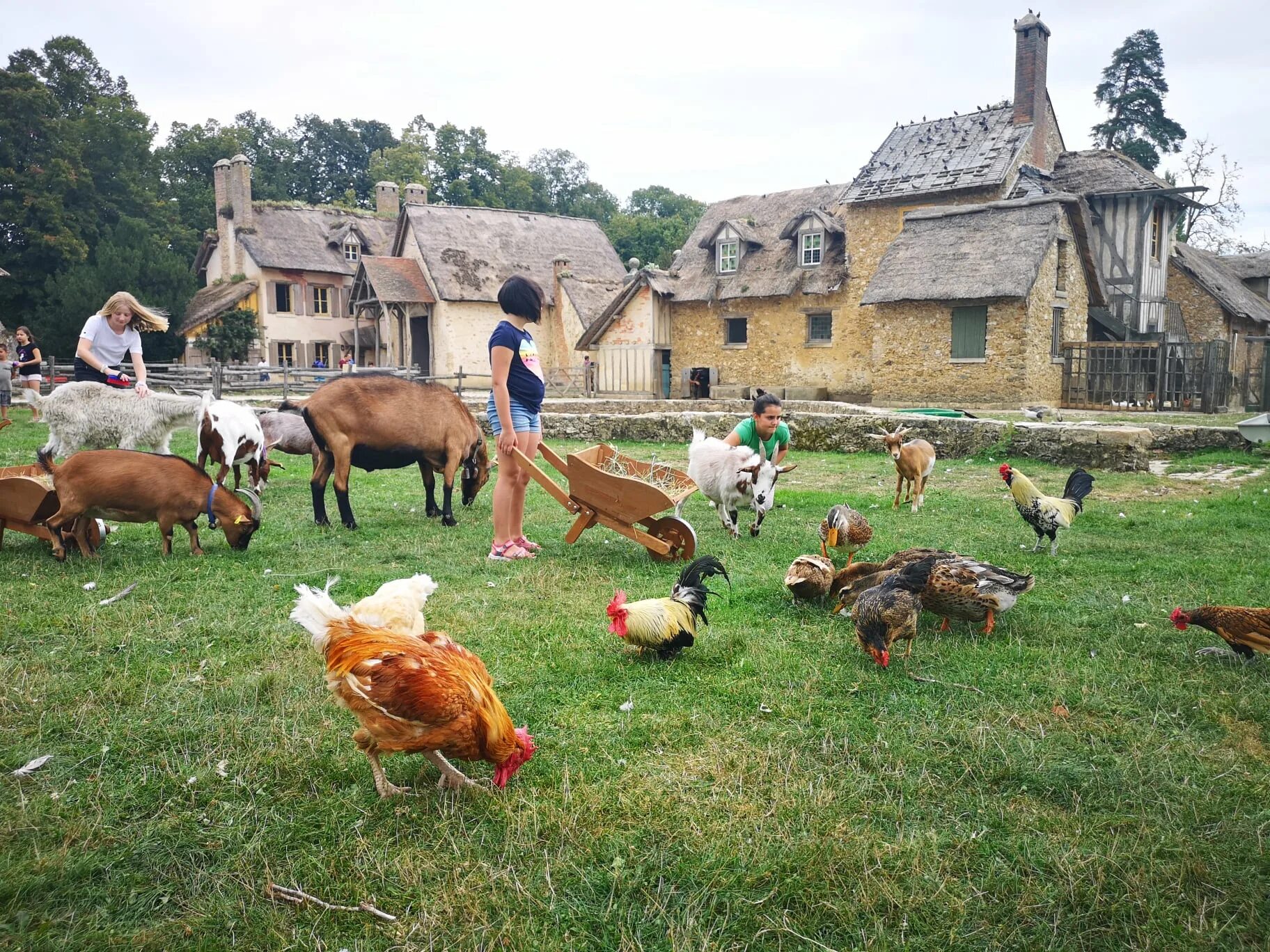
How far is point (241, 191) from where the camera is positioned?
1660 inches

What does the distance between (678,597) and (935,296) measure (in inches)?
927

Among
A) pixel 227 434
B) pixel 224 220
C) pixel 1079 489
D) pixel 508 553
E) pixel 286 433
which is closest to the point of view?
pixel 508 553

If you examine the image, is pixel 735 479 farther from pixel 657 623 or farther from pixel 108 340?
pixel 108 340

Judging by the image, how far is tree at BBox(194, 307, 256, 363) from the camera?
130 ft

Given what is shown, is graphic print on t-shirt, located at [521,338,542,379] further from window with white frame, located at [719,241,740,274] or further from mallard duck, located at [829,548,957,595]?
window with white frame, located at [719,241,740,274]

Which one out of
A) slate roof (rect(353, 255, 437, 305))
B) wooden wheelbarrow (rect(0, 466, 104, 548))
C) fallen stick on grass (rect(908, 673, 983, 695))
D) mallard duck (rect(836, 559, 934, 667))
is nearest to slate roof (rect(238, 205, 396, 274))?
slate roof (rect(353, 255, 437, 305))

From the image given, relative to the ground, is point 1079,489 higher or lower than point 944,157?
lower

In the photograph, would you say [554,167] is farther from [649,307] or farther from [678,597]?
[678,597]

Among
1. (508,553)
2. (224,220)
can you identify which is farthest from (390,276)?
(508,553)

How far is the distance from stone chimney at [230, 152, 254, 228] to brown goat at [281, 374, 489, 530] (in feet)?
129

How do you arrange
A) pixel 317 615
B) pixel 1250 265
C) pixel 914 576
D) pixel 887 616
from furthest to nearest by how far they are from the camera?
pixel 1250 265 < pixel 914 576 < pixel 887 616 < pixel 317 615

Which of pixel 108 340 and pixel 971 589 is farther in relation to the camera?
pixel 108 340

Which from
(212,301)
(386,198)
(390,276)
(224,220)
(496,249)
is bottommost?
(212,301)

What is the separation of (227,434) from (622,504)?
5443 mm
